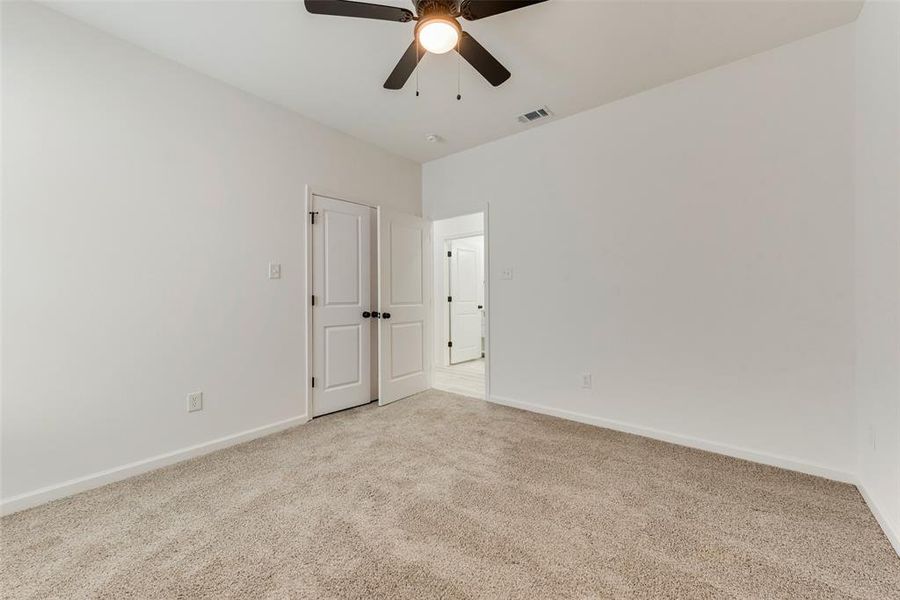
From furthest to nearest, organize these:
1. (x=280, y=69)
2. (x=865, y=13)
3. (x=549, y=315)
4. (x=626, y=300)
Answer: (x=549, y=315) → (x=626, y=300) → (x=280, y=69) → (x=865, y=13)

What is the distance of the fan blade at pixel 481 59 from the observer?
179 centimetres

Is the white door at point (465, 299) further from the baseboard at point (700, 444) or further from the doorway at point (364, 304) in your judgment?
the baseboard at point (700, 444)

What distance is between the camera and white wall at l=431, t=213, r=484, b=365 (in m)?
5.37

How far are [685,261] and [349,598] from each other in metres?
2.87

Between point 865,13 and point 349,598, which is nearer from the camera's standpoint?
point 349,598

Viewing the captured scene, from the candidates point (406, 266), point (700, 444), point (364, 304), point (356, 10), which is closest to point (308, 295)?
point (364, 304)

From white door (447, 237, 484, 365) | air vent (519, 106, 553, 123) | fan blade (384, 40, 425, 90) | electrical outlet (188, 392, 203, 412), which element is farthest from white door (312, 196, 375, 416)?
white door (447, 237, 484, 365)

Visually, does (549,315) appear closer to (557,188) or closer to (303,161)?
(557,188)

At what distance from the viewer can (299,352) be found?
10.2 feet

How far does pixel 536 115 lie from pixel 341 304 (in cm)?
252

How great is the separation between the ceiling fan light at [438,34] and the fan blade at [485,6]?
0.09 m

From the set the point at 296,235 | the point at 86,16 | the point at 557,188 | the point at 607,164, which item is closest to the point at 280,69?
the point at 86,16

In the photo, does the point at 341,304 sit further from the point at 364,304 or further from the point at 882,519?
the point at 882,519

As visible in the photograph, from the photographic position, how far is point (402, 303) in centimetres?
393
